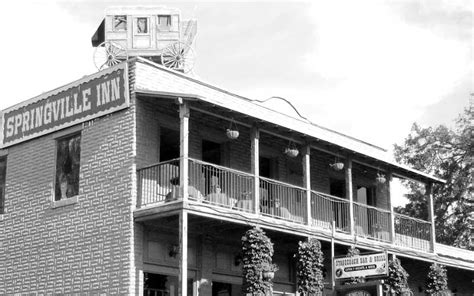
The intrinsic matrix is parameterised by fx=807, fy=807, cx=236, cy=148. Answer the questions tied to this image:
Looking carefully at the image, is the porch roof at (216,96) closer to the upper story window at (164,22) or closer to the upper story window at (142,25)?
the upper story window at (164,22)

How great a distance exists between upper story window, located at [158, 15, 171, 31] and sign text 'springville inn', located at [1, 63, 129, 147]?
27.6 ft

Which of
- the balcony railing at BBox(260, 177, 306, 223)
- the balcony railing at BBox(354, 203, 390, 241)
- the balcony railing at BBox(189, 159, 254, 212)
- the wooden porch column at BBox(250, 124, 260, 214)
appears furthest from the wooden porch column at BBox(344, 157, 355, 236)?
the wooden porch column at BBox(250, 124, 260, 214)

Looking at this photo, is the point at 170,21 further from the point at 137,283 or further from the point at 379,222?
the point at 137,283

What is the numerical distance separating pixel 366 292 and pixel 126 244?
17.5ft

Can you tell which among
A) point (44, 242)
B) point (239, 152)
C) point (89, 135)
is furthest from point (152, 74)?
point (44, 242)

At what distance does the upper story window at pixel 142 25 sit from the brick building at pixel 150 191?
7.94 metres

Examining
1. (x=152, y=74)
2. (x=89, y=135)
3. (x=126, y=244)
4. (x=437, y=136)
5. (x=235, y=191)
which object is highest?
(x=437, y=136)

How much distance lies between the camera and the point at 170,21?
2881cm

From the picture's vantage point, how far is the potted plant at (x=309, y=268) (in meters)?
19.2

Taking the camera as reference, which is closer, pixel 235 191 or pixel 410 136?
pixel 235 191

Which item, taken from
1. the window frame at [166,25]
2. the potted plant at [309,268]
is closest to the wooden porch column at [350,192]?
the potted plant at [309,268]

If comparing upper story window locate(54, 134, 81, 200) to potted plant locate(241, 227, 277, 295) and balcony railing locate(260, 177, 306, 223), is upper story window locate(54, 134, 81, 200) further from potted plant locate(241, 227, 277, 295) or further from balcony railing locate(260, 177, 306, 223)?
balcony railing locate(260, 177, 306, 223)

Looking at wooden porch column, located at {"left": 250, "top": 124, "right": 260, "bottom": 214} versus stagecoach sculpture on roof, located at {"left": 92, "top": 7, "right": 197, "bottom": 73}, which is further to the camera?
stagecoach sculpture on roof, located at {"left": 92, "top": 7, "right": 197, "bottom": 73}

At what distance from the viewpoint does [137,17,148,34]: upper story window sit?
28344 millimetres
